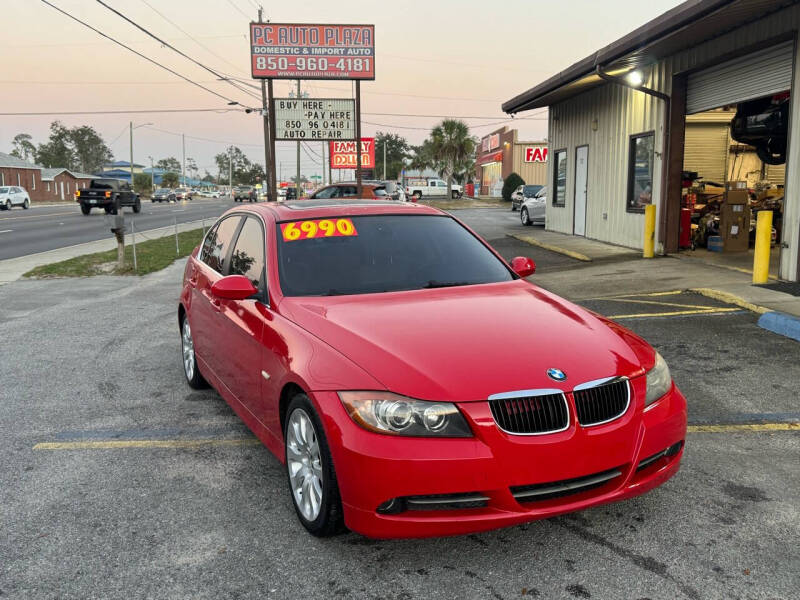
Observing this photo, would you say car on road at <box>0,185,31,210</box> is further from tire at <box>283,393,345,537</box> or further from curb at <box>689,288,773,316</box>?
tire at <box>283,393,345,537</box>

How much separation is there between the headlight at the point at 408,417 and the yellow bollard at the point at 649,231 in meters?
12.3

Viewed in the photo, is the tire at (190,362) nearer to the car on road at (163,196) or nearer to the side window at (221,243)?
the side window at (221,243)

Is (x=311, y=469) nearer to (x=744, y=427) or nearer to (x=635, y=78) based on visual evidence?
(x=744, y=427)

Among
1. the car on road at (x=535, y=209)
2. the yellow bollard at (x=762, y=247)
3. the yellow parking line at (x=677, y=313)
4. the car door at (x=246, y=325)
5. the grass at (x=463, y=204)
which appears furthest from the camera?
the grass at (x=463, y=204)

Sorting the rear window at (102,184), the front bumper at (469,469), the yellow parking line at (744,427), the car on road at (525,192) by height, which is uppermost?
the rear window at (102,184)

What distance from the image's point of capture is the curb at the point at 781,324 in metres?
7.15

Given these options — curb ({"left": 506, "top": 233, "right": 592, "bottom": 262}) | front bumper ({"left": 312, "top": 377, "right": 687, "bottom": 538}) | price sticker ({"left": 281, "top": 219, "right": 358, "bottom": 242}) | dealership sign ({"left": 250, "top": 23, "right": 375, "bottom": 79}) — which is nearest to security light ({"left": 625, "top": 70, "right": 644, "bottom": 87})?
curb ({"left": 506, "top": 233, "right": 592, "bottom": 262})

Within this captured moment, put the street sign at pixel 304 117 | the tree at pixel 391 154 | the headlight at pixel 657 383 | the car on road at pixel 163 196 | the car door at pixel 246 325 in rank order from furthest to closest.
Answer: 1. the tree at pixel 391 154
2. the car on road at pixel 163 196
3. the street sign at pixel 304 117
4. the car door at pixel 246 325
5. the headlight at pixel 657 383

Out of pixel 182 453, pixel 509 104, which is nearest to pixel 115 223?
pixel 182 453

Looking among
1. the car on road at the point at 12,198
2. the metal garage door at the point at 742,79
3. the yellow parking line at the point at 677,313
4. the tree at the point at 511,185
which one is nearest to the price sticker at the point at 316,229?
the yellow parking line at the point at 677,313

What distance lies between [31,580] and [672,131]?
13.8m

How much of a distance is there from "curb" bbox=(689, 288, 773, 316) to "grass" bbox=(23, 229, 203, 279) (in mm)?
10587

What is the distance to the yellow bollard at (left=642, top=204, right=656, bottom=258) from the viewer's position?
1400cm

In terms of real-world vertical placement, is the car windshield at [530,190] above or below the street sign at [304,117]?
below
